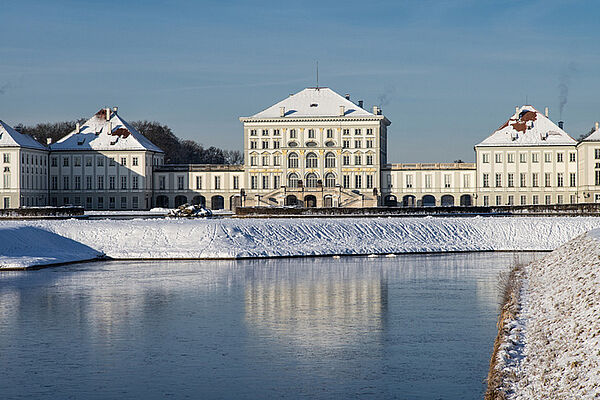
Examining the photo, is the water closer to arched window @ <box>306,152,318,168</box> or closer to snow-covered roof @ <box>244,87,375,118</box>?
arched window @ <box>306,152,318,168</box>

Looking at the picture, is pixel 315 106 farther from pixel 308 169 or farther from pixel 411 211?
pixel 411 211

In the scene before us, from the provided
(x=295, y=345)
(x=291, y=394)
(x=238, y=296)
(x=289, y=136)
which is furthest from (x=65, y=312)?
(x=289, y=136)

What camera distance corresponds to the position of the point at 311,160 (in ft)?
313

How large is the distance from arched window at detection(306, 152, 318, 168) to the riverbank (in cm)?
7319

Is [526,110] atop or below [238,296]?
atop

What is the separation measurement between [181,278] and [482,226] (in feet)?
69.5

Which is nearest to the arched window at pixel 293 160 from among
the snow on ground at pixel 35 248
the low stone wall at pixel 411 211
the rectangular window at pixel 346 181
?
the rectangular window at pixel 346 181

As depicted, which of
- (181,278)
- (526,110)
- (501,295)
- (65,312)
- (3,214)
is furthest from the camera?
(526,110)

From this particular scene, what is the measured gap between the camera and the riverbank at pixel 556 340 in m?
12.1

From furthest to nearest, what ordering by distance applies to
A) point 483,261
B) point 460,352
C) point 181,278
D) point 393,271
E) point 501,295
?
point 483,261 → point 393,271 → point 181,278 → point 501,295 → point 460,352

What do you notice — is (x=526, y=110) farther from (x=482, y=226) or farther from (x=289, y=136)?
(x=482, y=226)

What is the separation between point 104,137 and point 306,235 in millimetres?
57094

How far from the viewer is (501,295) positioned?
934 inches

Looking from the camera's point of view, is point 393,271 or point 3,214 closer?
point 393,271
